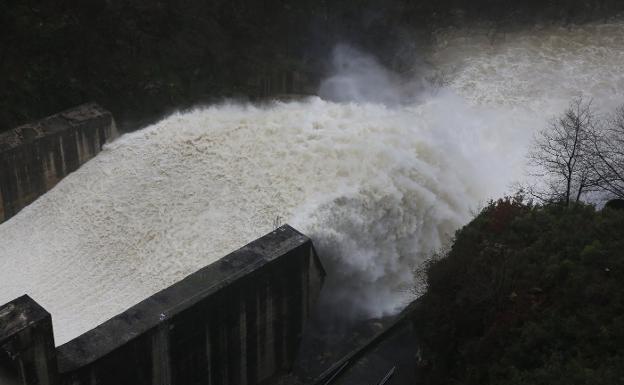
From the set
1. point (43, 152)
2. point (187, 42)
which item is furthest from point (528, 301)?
point (187, 42)

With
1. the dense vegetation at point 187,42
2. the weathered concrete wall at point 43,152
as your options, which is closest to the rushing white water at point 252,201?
the weathered concrete wall at point 43,152

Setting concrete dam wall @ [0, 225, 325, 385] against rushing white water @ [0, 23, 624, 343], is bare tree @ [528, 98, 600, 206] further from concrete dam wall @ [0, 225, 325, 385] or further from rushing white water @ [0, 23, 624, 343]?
concrete dam wall @ [0, 225, 325, 385]

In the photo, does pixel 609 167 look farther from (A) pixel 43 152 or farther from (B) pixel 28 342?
(A) pixel 43 152

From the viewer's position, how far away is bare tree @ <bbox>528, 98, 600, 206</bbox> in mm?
15875

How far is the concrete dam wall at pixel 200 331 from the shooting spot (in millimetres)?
10492

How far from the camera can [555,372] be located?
883 cm

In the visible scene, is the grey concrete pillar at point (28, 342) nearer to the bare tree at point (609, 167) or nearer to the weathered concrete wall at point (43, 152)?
the weathered concrete wall at point (43, 152)

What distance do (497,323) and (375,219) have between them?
18.9 feet

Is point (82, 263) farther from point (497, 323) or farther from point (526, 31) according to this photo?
point (526, 31)

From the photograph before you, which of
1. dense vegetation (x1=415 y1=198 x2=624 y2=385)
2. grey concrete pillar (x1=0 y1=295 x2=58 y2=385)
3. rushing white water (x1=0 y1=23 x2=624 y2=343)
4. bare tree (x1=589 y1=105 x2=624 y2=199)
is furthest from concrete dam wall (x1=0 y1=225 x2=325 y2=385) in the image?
bare tree (x1=589 y1=105 x2=624 y2=199)

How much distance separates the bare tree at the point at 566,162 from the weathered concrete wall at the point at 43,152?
1409cm

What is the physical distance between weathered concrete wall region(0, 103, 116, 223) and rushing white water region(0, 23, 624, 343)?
390 mm

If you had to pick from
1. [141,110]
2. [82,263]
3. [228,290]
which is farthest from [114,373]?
Result: [141,110]

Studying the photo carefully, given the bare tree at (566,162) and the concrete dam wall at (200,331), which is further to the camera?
the bare tree at (566,162)
